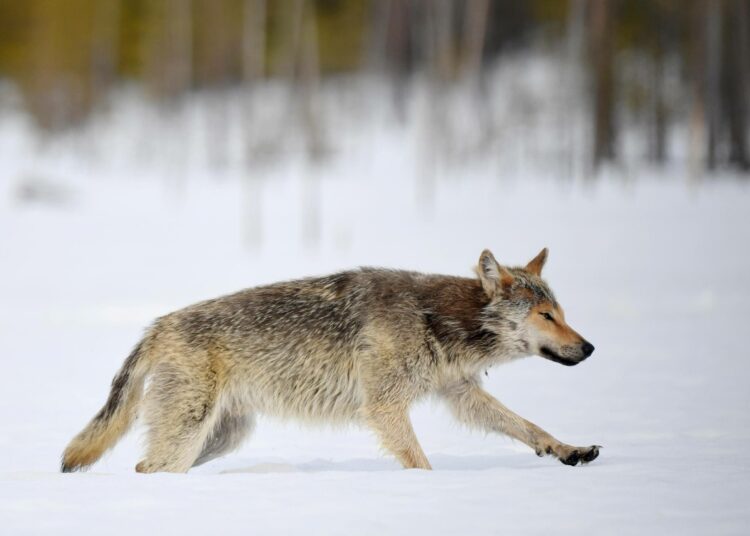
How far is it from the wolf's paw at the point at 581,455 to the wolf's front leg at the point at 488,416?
129mm

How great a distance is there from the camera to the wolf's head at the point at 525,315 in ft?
20.9

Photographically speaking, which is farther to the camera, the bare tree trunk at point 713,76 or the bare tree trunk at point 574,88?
the bare tree trunk at point 574,88

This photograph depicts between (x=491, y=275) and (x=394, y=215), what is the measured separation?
20681 millimetres

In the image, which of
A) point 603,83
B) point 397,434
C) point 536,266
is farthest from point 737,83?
point 397,434

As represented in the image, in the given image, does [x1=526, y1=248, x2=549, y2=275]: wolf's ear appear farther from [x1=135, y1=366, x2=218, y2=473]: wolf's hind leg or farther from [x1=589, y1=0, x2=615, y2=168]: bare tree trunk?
[x1=589, y1=0, x2=615, y2=168]: bare tree trunk

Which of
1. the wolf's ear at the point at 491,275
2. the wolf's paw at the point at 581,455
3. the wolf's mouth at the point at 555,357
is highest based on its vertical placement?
the wolf's ear at the point at 491,275

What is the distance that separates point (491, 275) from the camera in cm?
660

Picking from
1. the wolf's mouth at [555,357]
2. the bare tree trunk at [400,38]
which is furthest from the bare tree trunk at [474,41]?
the wolf's mouth at [555,357]

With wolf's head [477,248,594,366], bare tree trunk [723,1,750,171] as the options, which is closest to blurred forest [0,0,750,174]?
bare tree trunk [723,1,750,171]

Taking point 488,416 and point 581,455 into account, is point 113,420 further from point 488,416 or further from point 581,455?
point 581,455

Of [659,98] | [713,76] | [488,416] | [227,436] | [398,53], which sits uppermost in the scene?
[398,53]

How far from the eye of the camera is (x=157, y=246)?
26.7 m

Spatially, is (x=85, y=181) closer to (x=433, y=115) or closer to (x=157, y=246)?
(x=157, y=246)

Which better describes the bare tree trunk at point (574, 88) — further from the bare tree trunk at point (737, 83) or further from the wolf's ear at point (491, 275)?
the wolf's ear at point (491, 275)
